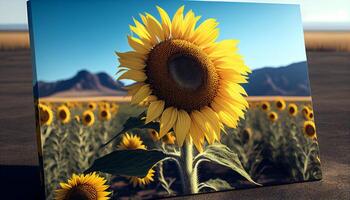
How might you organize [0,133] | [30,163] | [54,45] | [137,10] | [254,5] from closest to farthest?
[54,45], [137,10], [254,5], [30,163], [0,133]

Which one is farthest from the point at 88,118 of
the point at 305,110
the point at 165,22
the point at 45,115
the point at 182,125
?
the point at 305,110

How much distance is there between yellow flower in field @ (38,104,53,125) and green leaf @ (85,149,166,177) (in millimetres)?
521

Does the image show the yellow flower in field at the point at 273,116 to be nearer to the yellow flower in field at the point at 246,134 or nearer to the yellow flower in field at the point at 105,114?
the yellow flower in field at the point at 246,134

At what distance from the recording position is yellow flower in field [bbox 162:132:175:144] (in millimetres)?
3896

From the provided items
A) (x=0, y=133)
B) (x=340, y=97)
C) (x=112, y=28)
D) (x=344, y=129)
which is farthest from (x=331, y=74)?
(x=112, y=28)

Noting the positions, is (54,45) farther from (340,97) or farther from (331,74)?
(331,74)

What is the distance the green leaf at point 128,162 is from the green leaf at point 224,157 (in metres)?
0.44

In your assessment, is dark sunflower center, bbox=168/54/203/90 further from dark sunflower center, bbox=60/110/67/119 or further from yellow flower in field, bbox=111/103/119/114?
dark sunflower center, bbox=60/110/67/119

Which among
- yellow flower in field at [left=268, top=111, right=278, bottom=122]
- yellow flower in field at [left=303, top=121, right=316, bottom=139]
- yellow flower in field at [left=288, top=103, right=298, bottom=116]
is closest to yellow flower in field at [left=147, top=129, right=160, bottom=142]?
yellow flower in field at [left=268, top=111, right=278, bottom=122]

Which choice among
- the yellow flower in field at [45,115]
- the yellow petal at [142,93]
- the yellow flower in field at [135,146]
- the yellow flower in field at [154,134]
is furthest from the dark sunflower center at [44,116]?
the yellow flower in field at [154,134]

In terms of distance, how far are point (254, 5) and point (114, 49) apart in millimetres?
1607

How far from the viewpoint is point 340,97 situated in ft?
31.0

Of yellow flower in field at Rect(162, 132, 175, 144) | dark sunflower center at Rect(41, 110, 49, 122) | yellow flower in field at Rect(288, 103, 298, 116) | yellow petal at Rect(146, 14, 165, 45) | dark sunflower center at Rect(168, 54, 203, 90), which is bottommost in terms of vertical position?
yellow flower in field at Rect(162, 132, 175, 144)

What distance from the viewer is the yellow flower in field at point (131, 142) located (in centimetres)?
383
